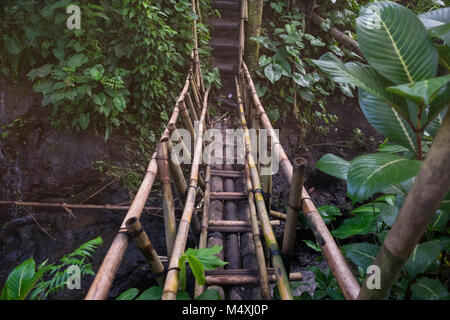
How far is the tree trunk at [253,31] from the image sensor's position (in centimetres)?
405

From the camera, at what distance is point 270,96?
443cm

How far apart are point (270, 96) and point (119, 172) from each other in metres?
2.69

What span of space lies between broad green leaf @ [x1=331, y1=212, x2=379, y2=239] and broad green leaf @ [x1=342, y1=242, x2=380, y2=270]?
0.22 meters

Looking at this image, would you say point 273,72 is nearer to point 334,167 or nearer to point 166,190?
point 166,190

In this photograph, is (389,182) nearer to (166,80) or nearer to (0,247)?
(166,80)

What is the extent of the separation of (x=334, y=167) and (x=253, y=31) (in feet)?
12.9

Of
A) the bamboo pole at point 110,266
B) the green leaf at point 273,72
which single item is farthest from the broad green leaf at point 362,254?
the green leaf at point 273,72

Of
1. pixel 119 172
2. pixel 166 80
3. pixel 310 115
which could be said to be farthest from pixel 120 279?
pixel 310 115

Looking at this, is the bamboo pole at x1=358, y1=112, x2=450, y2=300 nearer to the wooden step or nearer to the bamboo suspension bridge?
the bamboo suspension bridge

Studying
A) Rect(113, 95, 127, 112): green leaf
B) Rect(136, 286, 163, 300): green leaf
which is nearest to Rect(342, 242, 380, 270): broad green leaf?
Rect(136, 286, 163, 300): green leaf

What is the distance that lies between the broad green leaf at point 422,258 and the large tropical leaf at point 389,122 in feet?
1.02

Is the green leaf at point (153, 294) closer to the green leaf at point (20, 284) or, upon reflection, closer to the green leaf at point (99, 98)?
the green leaf at point (20, 284)

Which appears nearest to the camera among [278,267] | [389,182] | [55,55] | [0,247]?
[389,182]

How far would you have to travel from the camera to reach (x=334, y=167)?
3.04 ft
